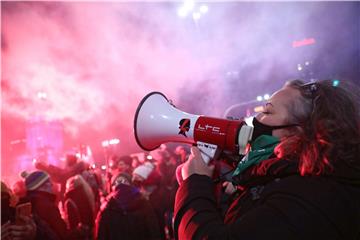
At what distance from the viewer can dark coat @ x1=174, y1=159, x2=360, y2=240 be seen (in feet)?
3.57

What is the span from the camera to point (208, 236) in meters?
1.15

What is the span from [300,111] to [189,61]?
24.6ft

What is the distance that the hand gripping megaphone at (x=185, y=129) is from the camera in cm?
163

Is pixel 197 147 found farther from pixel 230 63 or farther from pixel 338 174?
pixel 230 63

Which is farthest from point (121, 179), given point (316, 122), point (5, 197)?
point (316, 122)

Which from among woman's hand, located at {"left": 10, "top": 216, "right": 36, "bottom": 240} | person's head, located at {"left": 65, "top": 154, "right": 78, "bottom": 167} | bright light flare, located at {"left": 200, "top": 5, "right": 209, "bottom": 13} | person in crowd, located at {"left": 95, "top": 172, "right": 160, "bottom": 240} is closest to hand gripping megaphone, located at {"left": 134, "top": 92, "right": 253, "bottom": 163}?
woman's hand, located at {"left": 10, "top": 216, "right": 36, "bottom": 240}

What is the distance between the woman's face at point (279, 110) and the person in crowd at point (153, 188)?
3.86m

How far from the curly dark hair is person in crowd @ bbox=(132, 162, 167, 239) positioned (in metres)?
3.97

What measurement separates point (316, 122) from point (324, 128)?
48mm

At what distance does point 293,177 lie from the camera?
3.91 feet

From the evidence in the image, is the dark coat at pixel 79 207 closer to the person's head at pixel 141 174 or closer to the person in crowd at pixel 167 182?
the person's head at pixel 141 174

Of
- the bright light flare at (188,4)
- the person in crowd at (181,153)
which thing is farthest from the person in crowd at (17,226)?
the bright light flare at (188,4)

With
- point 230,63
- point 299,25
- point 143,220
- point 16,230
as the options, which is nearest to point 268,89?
point 230,63

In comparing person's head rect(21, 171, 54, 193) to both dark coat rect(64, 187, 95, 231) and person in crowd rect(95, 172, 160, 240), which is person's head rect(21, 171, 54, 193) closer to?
person in crowd rect(95, 172, 160, 240)
